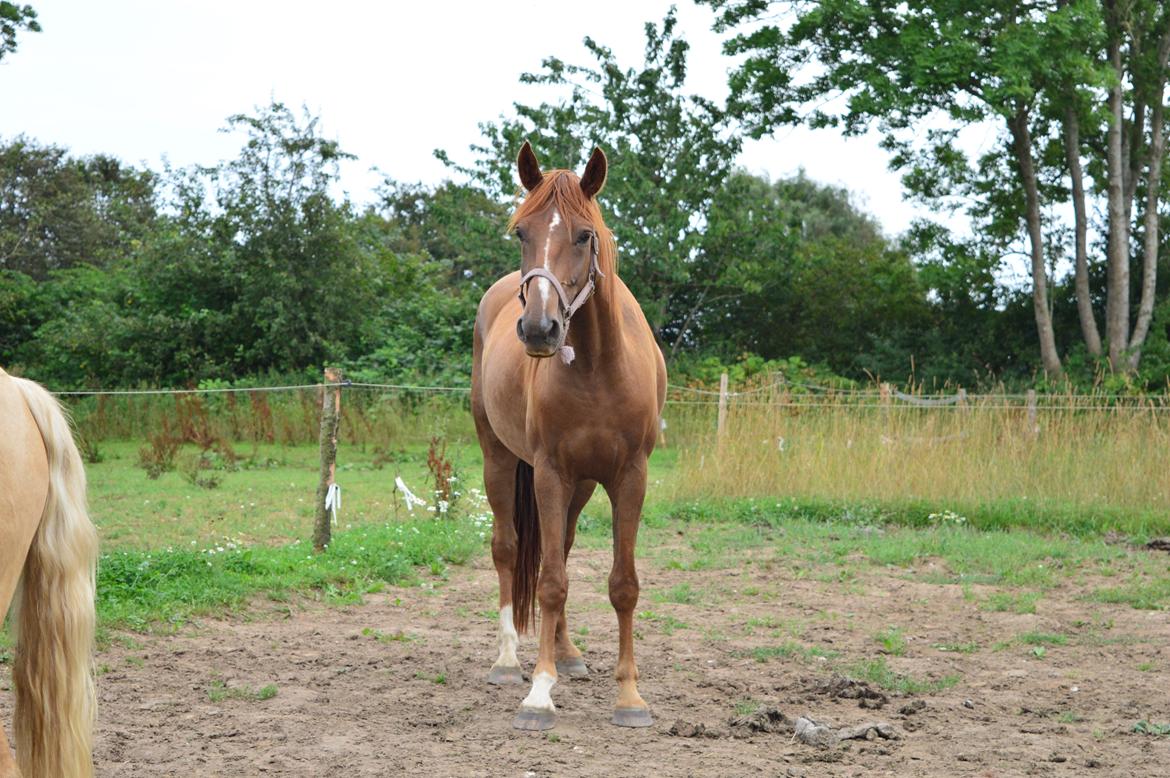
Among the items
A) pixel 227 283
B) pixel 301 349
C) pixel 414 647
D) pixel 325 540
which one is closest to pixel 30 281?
pixel 227 283

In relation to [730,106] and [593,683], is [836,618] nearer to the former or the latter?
[593,683]

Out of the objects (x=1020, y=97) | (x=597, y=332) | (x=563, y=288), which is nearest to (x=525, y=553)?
(x=597, y=332)

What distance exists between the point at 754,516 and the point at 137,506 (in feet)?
18.8

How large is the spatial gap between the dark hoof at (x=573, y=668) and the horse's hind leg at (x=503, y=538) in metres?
0.18

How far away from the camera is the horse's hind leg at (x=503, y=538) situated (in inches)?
189

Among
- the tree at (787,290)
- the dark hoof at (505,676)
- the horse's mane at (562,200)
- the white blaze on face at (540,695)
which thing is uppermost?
the tree at (787,290)

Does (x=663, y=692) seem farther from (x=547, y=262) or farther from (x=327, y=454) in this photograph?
(x=327, y=454)

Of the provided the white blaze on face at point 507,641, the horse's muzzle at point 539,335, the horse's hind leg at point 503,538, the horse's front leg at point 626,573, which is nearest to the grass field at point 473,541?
the horse's hind leg at point 503,538

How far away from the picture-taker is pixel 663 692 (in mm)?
4559

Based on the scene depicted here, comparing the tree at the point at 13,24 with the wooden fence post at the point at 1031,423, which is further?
the tree at the point at 13,24

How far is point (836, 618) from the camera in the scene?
5.97m

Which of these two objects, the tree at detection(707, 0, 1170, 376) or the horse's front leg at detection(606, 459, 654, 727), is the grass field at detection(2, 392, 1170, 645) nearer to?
the horse's front leg at detection(606, 459, 654, 727)

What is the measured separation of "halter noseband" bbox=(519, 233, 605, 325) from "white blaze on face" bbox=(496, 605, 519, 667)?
1615 millimetres

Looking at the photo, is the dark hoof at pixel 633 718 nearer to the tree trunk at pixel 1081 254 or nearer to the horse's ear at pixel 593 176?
the horse's ear at pixel 593 176
